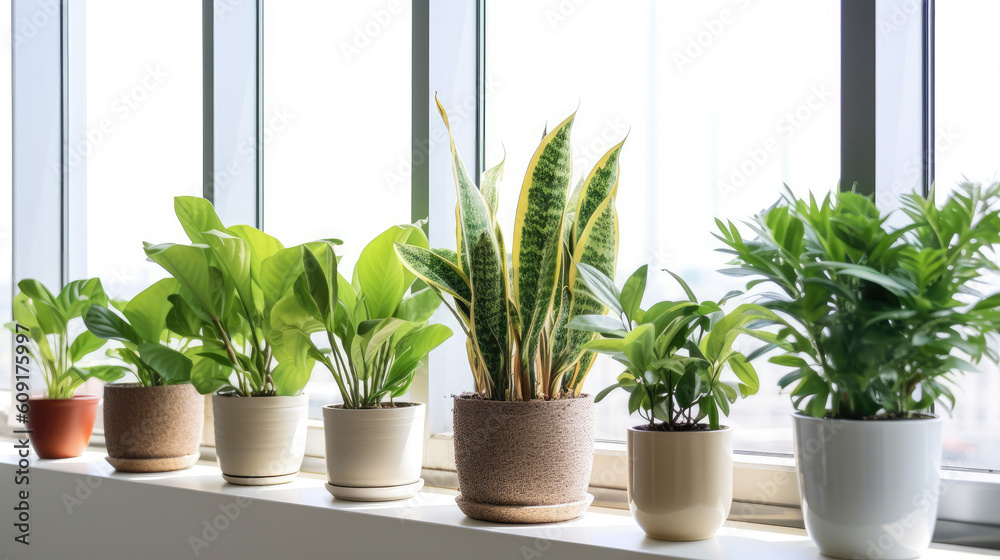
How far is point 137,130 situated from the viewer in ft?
6.06

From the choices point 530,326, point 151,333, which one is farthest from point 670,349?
point 151,333

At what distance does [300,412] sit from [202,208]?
14.7 inches

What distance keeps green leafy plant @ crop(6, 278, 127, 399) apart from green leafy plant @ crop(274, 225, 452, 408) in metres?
0.58

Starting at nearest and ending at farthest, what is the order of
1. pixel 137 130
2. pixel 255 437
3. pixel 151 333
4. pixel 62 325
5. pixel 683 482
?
1. pixel 683 482
2. pixel 255 437
3. pixel 151 333
4. pixel 62 325
5. pixel 137 130

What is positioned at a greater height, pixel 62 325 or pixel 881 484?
pixel 62 325

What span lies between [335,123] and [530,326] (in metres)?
0.78

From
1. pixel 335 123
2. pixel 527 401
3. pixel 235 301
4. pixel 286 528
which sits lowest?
pixel 286 528

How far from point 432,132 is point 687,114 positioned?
0.43 meters

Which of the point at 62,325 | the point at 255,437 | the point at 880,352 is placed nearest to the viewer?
the point at 880,352

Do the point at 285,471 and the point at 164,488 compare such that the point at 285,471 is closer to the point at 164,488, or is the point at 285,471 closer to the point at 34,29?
the point at 164,488

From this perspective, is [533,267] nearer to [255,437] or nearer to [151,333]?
[255,437]

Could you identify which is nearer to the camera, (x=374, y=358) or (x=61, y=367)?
(x=374, y=358)

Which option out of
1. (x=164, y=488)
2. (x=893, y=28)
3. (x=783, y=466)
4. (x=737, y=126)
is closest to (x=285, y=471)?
(x=164, y=488)

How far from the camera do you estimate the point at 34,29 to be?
76.5 inches
